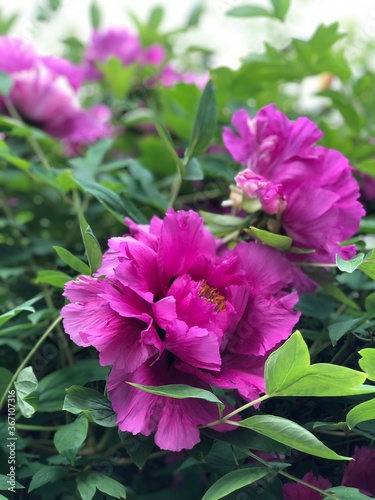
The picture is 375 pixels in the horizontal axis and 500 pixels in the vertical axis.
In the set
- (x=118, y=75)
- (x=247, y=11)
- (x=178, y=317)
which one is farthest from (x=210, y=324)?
(x=118, y=75)

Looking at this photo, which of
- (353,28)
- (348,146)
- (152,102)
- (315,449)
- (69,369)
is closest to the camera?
(315,449)

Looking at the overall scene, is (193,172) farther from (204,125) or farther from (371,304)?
(371,304)

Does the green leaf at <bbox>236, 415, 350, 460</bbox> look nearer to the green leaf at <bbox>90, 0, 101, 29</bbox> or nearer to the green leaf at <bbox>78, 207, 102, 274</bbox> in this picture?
the green leaf at <bbox>78, 207, 102, 274</bbox>

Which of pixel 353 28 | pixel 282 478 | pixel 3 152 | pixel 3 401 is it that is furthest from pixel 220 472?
pixel 353 28

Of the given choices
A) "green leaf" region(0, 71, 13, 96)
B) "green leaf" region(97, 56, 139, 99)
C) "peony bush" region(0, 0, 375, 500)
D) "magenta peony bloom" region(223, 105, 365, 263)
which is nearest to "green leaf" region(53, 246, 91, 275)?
"peony bush" region(0, 0, 375, 500)

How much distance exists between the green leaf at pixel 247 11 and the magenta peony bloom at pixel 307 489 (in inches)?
15.5

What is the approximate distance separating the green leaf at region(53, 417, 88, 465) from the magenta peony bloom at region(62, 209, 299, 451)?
0.09 feet

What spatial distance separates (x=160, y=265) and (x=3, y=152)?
192 mm

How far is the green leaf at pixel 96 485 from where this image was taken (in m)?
0.33

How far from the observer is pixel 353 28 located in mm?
1083

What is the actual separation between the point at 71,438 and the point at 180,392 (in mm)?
72

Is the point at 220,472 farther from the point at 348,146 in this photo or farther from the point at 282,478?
the point at 348,146

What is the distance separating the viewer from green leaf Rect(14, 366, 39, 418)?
0.35 metres

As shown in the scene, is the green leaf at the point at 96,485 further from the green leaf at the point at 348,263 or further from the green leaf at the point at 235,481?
the green leaf at the point at 348,263
